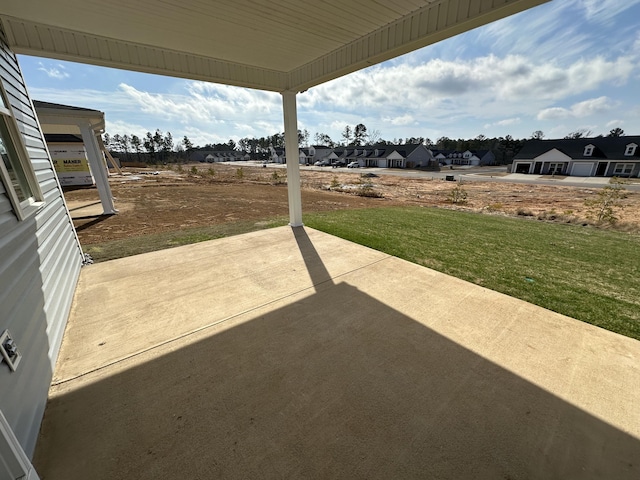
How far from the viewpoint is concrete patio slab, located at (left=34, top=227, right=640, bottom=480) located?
1.64 m

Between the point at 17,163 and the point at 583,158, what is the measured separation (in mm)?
47231

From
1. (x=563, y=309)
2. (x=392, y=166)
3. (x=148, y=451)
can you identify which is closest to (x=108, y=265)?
(x=148, y=451)

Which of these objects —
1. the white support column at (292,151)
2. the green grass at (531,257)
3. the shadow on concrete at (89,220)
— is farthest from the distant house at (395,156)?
the shadow on concrete at (89,220)

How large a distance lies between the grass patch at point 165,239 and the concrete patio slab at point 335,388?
1852 millimetres

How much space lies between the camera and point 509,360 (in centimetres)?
242

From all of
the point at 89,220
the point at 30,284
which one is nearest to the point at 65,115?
the point at 89,220

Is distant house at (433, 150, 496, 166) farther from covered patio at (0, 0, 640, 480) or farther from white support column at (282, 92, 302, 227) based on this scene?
covered patio at (0, 0, 640, 480)

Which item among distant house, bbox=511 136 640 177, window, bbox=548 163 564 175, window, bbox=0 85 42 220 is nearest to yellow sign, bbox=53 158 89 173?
window, bbox=0 85 42 220

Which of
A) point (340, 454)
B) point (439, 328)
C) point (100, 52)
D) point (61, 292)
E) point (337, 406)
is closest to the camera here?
point (340, 454)

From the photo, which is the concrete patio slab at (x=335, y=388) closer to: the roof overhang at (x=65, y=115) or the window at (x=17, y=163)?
the window at (x=17, y=163)

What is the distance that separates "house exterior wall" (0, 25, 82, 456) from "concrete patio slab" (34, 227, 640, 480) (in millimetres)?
185

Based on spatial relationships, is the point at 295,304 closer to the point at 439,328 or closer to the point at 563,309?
the point at 439,328

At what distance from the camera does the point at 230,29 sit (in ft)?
12.0

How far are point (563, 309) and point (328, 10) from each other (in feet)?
15.3
